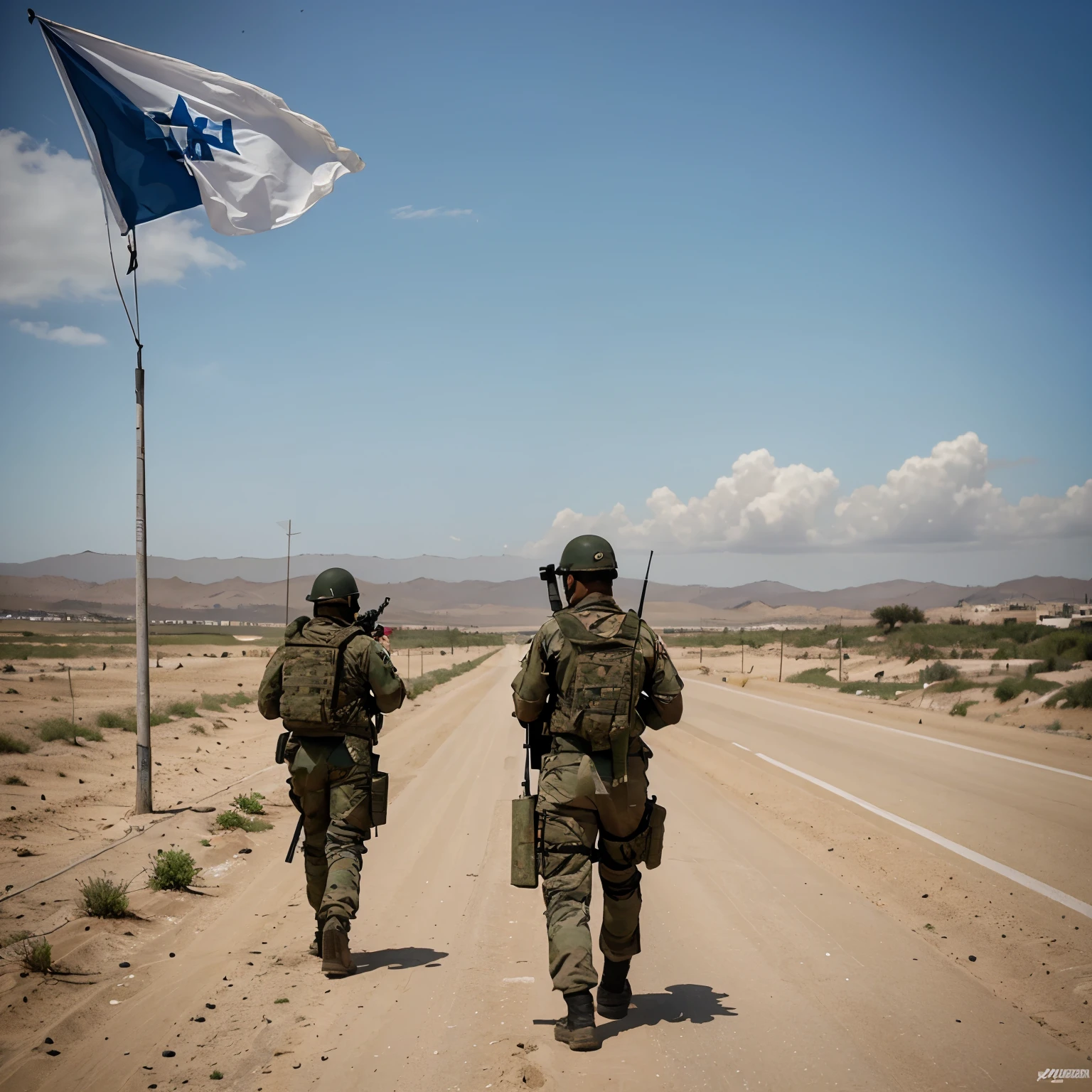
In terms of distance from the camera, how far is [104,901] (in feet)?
21.1


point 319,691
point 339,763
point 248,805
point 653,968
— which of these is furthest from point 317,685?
point 248,805

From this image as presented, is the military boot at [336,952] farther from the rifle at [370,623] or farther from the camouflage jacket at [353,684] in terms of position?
the rifle at [370,623]

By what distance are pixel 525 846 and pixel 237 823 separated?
6.10 meters

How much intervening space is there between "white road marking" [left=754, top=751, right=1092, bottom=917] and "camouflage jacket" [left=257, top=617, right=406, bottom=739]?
5.23 meters

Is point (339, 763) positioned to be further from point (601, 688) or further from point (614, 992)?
point (614, 992)

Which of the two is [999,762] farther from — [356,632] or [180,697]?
[180,697]

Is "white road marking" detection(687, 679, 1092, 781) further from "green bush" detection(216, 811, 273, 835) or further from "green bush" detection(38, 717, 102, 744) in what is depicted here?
"green bush" detection(38, 717, 102, 744)

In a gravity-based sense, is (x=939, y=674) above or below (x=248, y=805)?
below

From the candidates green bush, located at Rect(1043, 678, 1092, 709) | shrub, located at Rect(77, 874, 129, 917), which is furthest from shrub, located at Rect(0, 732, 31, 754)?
green bush, located at Rect(1043, 678, 1092, 709)

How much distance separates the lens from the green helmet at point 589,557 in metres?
5.10

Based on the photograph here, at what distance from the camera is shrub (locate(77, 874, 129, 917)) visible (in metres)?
6.45

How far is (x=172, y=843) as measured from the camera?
9.00m

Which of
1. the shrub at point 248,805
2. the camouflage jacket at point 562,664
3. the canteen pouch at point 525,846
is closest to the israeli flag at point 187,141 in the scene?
the shrub at point 248,805

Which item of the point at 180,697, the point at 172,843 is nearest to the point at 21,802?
the point at 172,843
